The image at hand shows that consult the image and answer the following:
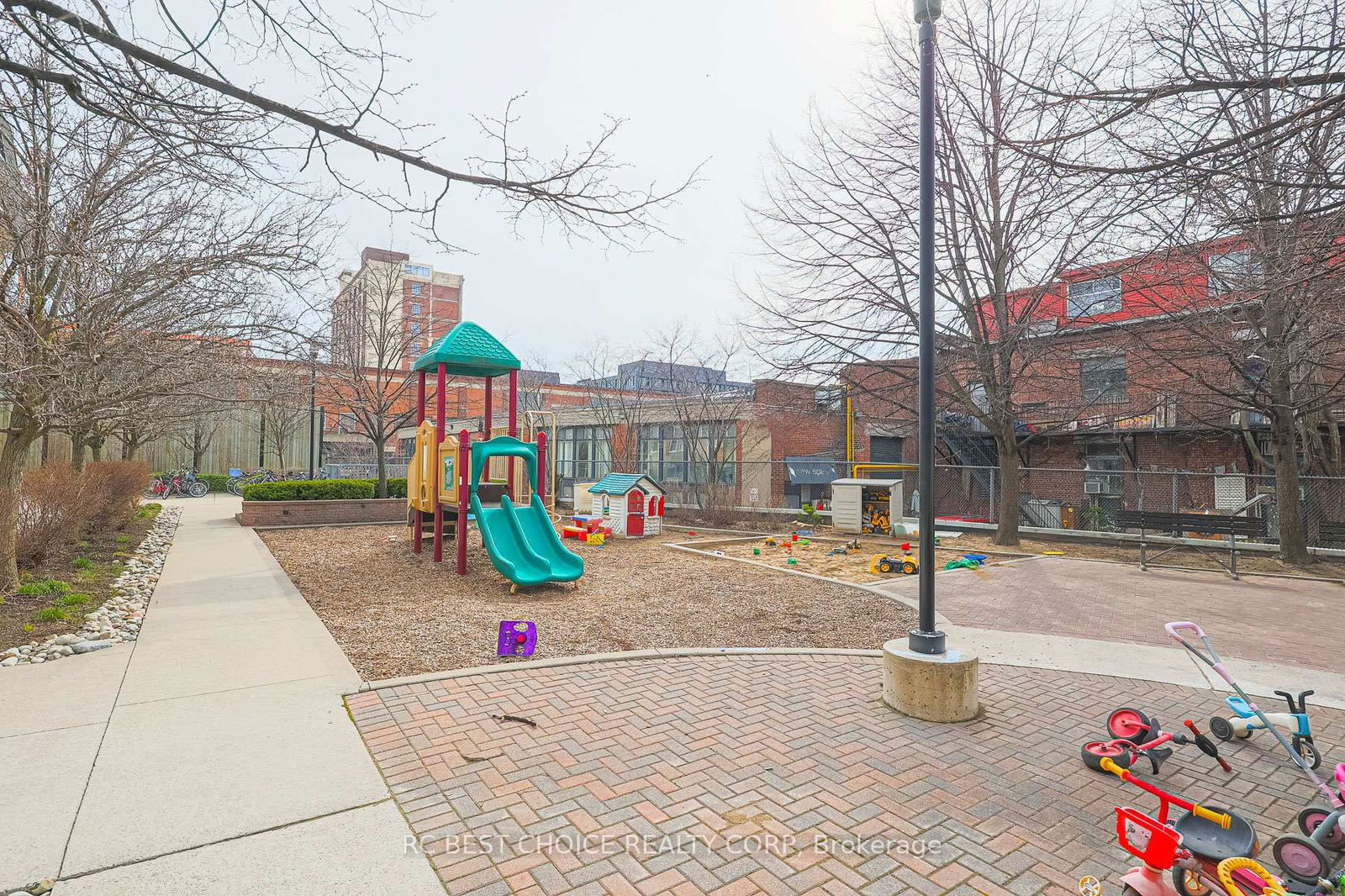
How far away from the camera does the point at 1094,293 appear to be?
16.5m

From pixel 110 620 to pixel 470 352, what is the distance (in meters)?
5.82

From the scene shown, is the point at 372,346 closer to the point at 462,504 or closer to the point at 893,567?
the point at 462,504

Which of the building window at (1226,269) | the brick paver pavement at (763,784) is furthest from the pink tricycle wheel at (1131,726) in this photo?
the building window at (1226,269)

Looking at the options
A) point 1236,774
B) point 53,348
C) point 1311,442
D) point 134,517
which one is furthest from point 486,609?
point 1311,442

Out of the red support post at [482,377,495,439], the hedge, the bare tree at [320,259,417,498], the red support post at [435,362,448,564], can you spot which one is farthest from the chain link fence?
the hedge

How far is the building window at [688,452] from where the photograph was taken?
20.4m

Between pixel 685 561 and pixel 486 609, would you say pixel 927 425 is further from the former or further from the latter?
pixel 685 561

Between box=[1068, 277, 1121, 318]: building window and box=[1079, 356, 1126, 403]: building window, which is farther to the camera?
box=[1079, 356, 1126, 403]: building window

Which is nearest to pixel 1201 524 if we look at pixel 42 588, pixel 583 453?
pixel 42 588

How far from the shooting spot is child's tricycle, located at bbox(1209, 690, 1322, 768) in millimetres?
3641

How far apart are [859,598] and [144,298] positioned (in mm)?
8806

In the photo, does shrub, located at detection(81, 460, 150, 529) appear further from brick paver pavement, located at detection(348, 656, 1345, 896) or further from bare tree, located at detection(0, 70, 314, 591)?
brick paver pavement, located at detection(348, 656, 1345, 896)

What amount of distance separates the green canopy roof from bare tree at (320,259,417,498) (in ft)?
22.7

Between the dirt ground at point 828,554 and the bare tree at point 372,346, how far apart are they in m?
9.31
